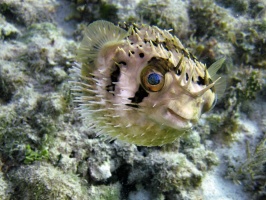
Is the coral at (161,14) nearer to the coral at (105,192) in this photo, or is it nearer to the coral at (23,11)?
the coral at (23,11)

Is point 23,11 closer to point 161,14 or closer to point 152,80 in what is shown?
point 161,14

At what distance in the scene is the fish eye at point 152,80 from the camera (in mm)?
1310

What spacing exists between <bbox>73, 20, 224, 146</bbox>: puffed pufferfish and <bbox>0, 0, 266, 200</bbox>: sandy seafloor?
87 centimetres

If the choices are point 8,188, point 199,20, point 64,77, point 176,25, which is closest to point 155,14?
point 176,25

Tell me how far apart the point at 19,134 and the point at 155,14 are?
2.43 meters

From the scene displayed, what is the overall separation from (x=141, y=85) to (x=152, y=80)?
0.07 m

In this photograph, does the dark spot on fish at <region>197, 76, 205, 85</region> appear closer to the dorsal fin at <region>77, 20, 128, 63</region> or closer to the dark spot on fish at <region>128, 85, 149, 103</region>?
the dark spot on fish at <region>128, 85, 149, 103</region>

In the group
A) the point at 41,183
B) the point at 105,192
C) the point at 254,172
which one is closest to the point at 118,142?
the point at 105,192

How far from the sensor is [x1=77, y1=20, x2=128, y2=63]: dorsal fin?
1.64m

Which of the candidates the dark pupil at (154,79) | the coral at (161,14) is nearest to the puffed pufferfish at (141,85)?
the dark pupil at (154,79)

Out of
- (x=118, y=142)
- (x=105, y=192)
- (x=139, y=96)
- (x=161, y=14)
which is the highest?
(x=161, y=14)

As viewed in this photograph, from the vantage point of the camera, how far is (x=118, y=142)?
8.68 ft

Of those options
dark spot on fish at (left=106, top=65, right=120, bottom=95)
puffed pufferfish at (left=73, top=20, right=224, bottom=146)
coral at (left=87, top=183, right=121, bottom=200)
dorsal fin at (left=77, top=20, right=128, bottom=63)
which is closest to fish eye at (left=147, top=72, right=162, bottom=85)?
puffed pufferfish at (left=73, top=20, right=224, bottom=146)

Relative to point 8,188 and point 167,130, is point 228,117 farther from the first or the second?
point 8,188
